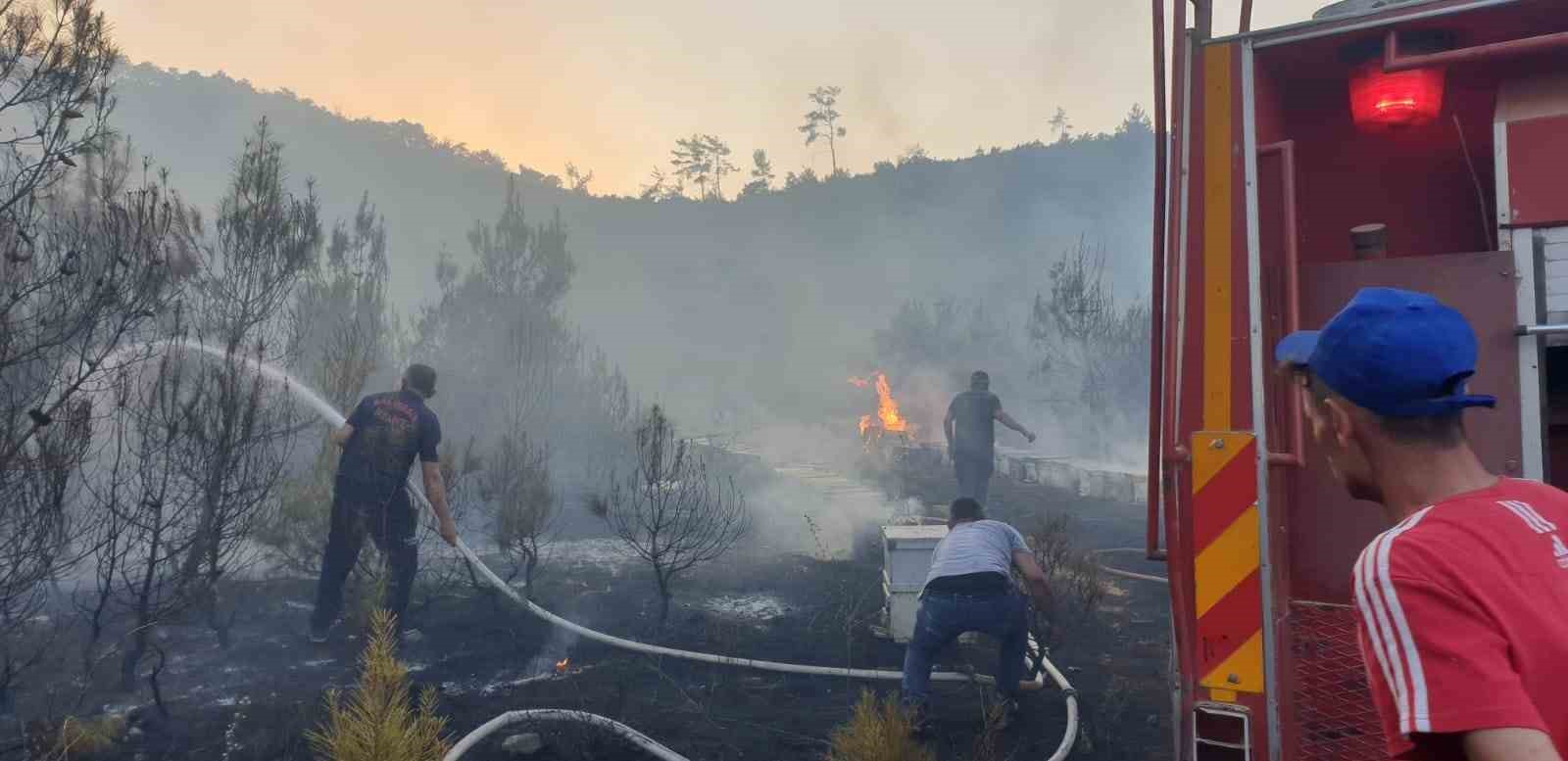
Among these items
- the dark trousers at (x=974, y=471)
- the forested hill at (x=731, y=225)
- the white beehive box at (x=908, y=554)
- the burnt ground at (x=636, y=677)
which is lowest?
the burnt ground at (x=636, y=677)

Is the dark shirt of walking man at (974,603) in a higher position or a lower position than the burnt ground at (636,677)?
higher

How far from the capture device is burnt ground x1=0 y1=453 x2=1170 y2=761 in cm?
480

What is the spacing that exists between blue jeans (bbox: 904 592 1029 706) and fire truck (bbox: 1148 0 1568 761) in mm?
2212

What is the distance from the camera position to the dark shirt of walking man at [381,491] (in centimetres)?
623

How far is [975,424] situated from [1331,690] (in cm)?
764

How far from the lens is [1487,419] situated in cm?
246

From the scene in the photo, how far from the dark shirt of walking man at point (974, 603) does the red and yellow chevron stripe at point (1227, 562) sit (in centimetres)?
256

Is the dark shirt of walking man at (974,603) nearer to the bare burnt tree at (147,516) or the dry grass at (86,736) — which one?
the dry grass at (86,736)

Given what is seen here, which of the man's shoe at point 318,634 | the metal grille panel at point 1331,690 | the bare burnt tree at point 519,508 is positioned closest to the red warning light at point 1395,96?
the metal grille panel at point 1331,690

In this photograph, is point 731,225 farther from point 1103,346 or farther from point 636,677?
point 636,677

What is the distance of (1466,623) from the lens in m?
1.13

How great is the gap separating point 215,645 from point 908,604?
4961 millimetres

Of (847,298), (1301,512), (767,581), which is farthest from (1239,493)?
(847,298)

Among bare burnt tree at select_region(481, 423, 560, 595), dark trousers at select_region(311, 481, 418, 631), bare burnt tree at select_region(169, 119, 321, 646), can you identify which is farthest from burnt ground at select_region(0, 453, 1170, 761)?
bare burnt tree at select_region(169, 119, 321, 646)
